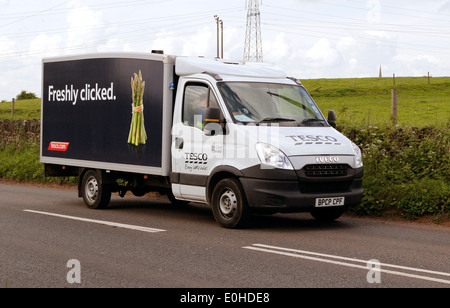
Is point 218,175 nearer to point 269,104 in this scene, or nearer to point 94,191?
point 269,104

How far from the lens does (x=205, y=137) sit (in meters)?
10.5

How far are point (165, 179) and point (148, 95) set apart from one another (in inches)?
57.4

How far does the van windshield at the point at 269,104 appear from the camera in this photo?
10.4 metres

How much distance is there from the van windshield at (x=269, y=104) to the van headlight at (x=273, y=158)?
2.26 feet

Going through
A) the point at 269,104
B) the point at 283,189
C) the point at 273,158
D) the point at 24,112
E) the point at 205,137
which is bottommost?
the point at 283,189

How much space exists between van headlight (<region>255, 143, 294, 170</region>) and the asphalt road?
39.8 inches

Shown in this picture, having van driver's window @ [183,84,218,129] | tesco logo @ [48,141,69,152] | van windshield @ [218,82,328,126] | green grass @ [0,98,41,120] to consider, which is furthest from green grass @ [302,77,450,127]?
green grass @ [0,98,41,120]

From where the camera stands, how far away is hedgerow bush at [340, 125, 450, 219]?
1147cm

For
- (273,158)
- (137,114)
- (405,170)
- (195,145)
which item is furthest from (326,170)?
(137,114)

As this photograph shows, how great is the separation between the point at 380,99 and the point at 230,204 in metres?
33.7

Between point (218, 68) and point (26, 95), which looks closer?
point (218, 68)

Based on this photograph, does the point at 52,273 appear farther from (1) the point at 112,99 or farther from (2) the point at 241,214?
(1) the point at 112,99

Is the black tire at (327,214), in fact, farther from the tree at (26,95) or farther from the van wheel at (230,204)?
the tree at (26,95)
